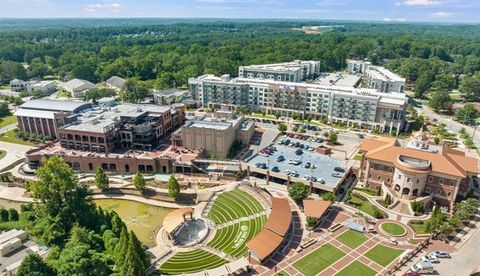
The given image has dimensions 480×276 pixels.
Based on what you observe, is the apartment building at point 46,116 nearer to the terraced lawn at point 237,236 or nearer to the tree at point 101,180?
the tree at point 101,180

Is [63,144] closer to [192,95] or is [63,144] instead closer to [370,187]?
[192,95]

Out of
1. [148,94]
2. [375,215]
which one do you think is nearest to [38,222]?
[375,215]

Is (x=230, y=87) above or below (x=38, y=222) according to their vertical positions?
above

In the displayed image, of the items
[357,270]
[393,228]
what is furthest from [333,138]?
[357,270]

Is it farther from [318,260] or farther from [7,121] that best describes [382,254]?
[7,121]

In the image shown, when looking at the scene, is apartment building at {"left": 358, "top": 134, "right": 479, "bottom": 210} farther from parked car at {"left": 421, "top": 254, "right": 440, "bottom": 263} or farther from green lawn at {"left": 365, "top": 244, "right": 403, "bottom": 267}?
parked car at {"left": 421, "top": 254, "right": 440, "bottom": 263}

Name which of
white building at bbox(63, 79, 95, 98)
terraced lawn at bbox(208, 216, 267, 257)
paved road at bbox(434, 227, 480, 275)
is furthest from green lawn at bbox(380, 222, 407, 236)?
white building at bbox(63, 79, 95, 98)
